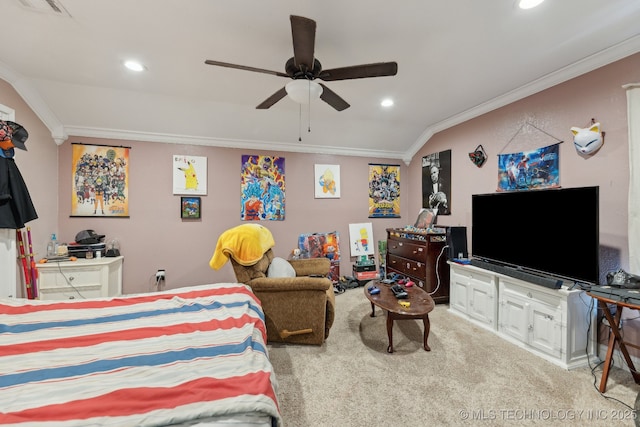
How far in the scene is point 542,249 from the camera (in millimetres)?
2428

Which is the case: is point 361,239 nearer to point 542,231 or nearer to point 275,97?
point 542,231

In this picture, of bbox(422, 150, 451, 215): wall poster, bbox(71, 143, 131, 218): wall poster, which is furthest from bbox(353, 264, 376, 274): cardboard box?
bbox(71, 143, 131, 218): wall poster

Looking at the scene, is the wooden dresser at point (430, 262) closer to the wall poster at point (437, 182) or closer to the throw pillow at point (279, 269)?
the wall poster at point (437, 182)

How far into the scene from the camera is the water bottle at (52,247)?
3186 millimetres

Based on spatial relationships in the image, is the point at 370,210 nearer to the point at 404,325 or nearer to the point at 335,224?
the point at 335,224

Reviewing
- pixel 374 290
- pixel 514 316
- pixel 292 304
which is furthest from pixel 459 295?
pixel 292 304

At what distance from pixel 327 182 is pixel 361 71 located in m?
2.74

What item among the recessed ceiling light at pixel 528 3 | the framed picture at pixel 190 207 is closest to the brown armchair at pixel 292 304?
the framed picture at pixel 190 207

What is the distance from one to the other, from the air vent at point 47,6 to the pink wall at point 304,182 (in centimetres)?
139

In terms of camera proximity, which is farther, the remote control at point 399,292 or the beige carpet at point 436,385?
the remote control at point 399,292

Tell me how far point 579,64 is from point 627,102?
0.57 m

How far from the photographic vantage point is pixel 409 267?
12.5 ft

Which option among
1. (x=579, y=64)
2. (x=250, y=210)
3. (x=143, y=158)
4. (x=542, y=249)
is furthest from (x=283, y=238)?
(x=579, y=64)

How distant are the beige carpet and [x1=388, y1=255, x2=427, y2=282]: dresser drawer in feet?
3.25
